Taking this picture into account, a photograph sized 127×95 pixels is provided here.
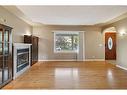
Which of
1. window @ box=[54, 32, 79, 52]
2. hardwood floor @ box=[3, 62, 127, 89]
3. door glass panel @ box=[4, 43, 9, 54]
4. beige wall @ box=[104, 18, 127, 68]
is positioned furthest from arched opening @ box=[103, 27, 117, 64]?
door glass panel @ box=[4, 43, 9, 54]

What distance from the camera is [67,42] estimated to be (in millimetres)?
13852

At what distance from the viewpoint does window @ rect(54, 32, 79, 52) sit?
13742mm

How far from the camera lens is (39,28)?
527 inches

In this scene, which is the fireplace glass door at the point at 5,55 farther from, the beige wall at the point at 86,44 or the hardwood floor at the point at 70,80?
the beige wall at the point at 86,44

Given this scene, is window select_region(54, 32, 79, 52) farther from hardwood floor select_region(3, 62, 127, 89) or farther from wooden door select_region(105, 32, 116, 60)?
hardwood floor select_region(3, 62, 127, 89)

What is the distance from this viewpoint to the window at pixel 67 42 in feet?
45.1

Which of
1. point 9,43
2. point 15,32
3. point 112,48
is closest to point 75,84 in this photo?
point 9,43

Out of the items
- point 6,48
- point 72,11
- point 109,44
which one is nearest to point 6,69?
point 6,48

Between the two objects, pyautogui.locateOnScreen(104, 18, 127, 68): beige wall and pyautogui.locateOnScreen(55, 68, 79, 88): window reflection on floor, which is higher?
pyautogui.locateOnScreen(104, 18, 127, 68): beige wall

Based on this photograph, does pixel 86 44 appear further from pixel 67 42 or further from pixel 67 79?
pixel 67 79
